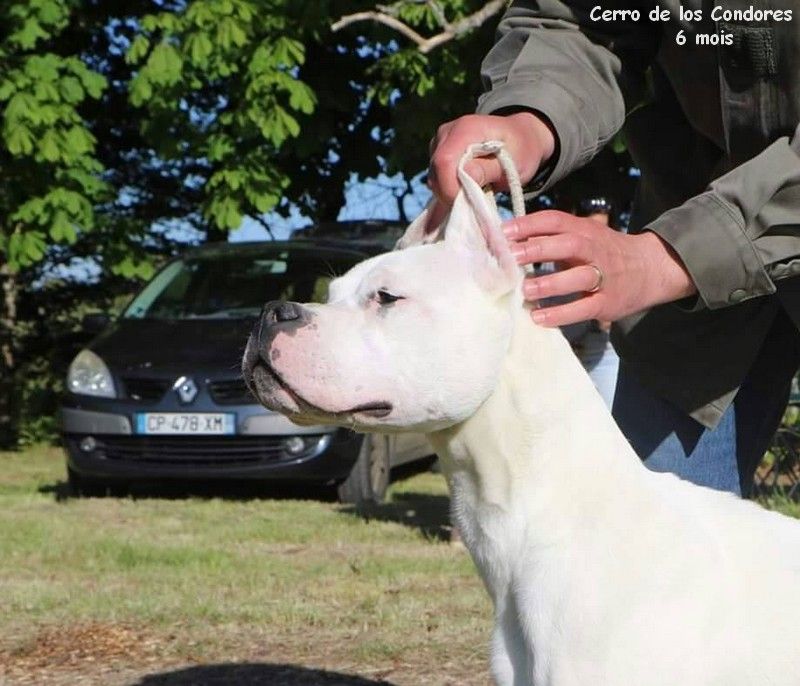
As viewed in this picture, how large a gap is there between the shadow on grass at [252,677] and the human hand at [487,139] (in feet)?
8.48

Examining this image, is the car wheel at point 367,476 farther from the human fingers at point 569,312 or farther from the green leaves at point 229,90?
the human fingers at point 569,312

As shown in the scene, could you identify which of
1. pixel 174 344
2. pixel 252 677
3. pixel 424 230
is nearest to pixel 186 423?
pixel 174 344

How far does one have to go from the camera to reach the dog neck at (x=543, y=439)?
2.68m

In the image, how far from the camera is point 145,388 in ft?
31.8

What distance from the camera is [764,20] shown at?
9.25 ft

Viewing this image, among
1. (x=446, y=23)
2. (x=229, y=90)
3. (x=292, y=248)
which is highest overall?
(x=446, y=23)

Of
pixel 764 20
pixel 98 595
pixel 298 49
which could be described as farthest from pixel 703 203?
pixel 298 49

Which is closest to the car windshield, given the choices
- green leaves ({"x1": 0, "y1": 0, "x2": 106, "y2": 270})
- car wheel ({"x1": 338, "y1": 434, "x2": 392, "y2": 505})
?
car wheel ({"x1": 338, "y1": 434, "x2": 392, "y2": 505})

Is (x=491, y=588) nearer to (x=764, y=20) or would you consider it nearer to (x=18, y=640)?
(x=764, y=20)

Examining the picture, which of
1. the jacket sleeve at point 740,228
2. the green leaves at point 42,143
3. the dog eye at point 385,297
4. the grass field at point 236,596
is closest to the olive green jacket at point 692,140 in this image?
the jacket sleeve at point 740,228

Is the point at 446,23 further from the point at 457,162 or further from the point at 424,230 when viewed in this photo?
the point at 457,162

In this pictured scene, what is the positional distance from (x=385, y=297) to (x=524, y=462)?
41 centimetres

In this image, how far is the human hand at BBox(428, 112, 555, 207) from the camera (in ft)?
9.09

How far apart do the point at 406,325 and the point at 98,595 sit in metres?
4.19
